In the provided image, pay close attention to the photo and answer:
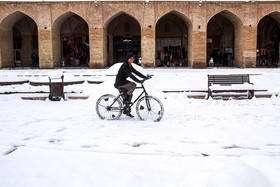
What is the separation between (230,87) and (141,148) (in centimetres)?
510

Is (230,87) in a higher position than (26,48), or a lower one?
lower

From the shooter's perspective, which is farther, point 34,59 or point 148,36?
point 34,59

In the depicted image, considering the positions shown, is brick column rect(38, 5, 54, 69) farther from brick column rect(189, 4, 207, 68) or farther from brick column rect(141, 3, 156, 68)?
brick column rect(189, 4, 207, 68)

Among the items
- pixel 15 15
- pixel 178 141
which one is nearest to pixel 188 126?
pixel 178 141

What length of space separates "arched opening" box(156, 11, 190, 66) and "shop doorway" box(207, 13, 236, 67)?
213 centimetres

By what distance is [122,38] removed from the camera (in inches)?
913

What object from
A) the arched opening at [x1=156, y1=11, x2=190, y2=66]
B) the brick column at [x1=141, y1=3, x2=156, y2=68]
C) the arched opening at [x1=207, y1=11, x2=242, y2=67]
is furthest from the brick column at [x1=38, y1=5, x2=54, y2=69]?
the arched opening at [x1=207, y1=11, x2=242, y2=67]

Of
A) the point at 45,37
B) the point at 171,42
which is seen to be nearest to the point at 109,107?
the point at 45,37

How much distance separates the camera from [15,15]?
1948 centimetres

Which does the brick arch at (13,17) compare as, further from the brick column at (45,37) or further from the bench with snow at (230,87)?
the bench with snow at (230,87)

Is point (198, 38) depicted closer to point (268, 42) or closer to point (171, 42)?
point (171, 42)

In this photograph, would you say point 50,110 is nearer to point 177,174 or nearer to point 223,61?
point 177,174

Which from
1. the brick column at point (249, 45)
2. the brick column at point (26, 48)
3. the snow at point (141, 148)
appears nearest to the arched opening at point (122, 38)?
the brick column at point (26, 48)

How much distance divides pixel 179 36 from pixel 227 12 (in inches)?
189
